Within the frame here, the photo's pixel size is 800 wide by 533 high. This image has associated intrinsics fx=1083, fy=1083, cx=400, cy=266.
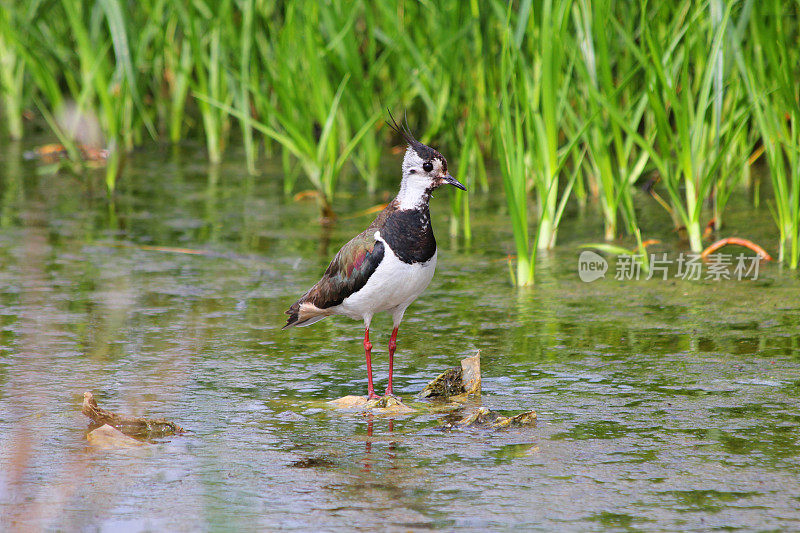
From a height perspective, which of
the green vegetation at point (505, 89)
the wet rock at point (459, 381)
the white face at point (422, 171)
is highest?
the green vegetation at point (505, 89)

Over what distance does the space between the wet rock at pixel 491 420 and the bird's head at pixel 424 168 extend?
0.77 m

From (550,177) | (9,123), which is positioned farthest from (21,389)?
(9,123)

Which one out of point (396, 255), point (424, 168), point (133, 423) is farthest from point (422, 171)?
point (133, 423)

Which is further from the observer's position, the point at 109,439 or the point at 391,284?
the point at 391,284

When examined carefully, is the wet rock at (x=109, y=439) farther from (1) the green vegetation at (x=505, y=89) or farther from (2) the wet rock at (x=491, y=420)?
(1) the green vegetation at (x=505, y=89)

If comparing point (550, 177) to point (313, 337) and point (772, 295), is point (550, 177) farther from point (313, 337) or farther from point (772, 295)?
point (313, 337)

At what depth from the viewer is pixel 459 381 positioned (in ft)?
11.5

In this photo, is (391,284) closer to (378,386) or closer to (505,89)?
(378,386)

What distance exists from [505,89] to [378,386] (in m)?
1.61

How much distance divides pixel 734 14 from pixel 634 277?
137 cm

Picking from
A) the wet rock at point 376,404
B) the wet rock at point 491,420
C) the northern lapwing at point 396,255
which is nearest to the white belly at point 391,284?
the northern lapwing at point 396,255

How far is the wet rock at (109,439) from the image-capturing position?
3016 millimetres

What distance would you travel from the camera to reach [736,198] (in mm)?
6676

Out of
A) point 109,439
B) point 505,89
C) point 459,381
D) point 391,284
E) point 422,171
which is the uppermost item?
point 505,89
